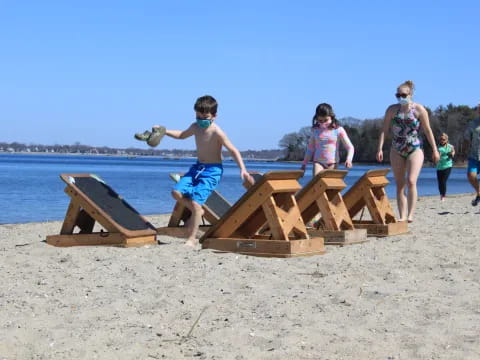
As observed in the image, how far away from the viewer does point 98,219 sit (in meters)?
8.60

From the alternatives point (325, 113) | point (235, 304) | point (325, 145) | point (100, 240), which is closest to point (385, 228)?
point (325, 145)

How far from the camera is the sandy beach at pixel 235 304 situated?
4.76 m

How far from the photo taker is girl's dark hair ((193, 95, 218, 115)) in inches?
335

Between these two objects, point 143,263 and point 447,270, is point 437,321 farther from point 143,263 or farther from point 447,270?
point 143,263

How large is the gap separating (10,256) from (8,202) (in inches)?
715

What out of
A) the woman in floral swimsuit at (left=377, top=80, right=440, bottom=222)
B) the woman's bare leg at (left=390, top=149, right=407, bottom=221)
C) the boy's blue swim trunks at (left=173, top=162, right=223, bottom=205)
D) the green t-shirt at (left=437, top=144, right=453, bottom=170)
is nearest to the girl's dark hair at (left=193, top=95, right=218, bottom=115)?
the boy's blue swim trunks at (left=173, top=162, right=223, bottom=205)

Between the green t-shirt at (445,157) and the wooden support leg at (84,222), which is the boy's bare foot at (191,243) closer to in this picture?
the wooden support leg at (84,222)

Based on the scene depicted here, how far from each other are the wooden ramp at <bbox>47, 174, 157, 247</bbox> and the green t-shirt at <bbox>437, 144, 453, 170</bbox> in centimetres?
1150

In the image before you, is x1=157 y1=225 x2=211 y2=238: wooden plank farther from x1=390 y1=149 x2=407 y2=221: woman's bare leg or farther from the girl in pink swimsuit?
x1=390 y1=149 x2=407 y2=221: woman's bare leg

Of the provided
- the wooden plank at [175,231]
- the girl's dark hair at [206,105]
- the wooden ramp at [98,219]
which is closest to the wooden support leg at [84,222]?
the wooden ramp at [98,219]

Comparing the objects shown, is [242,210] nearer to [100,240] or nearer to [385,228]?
[100,240]

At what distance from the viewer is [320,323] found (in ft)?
17.4

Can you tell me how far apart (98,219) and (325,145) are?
3215 millimetres

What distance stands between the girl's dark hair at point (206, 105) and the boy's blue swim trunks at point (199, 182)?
0.61 m
